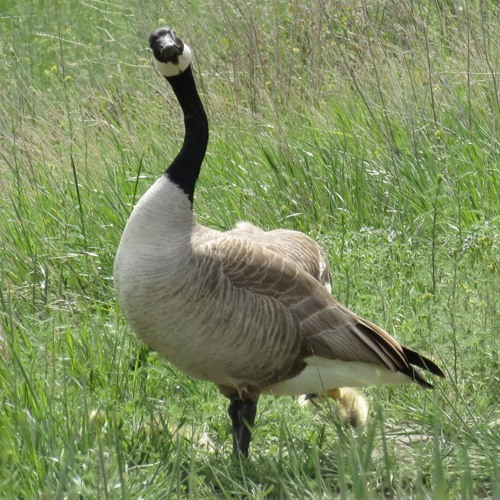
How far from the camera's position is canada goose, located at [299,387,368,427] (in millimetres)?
4723

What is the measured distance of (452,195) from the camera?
20.9 ft

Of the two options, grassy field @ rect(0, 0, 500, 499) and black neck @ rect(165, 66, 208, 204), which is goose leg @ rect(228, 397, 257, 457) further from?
black neck @ rect(165, 66, 208, 204)

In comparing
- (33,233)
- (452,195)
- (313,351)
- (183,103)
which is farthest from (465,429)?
(33,233)

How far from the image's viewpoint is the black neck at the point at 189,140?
4.65 m

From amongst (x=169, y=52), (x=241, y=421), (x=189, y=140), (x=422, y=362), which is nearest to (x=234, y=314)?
(x=241, y=421)

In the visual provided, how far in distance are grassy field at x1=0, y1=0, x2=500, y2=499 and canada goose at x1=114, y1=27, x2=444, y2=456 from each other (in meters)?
0.18

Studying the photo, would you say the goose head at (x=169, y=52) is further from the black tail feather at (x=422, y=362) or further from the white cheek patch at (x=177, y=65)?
the black tail feather at (x=422, y=362)

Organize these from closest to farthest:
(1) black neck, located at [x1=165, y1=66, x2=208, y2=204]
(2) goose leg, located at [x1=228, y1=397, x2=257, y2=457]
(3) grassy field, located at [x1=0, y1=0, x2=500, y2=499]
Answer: (3) grassy field, located at [x1=0, y1=0, x2=500, y2=499] < (2) goose leg, located at [x1=228, y1=397, x2=257, y2=457] < (1) black neck, located at [x1=165, y1=66, x2=208, y2=204]

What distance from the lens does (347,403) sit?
4.84m

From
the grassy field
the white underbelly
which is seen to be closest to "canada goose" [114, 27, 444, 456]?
the white underbelly

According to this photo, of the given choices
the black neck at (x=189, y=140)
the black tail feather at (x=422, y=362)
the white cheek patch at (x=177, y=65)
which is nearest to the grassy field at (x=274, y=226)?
the black tail feather at (x=422, y=362)

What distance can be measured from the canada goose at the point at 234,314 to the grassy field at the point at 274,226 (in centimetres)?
18

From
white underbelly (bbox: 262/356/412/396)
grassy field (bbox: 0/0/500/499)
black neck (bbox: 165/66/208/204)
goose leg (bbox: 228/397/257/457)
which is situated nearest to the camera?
grassy field (bbox: 0/0/500/499)

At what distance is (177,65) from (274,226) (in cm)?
188
